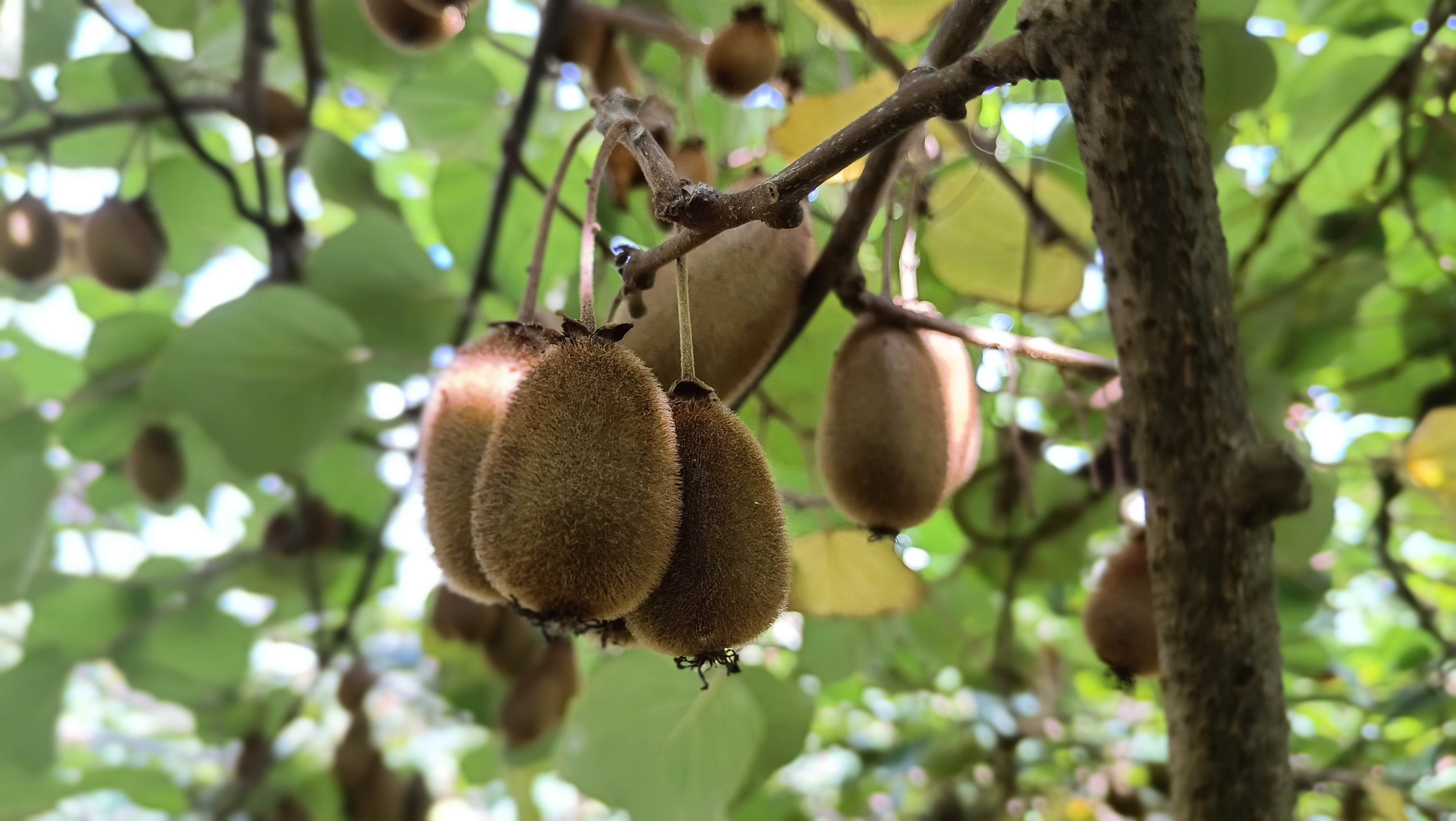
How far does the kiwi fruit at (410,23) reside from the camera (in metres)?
0.84

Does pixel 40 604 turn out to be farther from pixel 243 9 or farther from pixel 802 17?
pixel 802 17

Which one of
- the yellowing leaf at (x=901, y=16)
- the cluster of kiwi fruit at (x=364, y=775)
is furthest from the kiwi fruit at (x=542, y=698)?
the yellowing leaf at (x=901, y=16)

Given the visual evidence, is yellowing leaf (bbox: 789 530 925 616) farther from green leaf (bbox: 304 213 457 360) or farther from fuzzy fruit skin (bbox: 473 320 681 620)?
green leaf (bbox: 304 213 457 360)

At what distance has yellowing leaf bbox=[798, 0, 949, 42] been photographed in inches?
24.1

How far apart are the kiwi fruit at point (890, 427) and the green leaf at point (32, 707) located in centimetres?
126

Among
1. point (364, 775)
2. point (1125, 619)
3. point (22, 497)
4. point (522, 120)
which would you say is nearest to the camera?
point (1125, 619)

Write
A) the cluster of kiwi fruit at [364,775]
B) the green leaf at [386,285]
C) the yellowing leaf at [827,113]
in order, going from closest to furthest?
the yellowing leaf at [827,113], the green leaf at [386,285], the cluster of kiwi fruit at [364,775]

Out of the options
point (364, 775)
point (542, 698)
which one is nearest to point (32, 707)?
point (364, 775)

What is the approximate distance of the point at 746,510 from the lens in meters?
0.45

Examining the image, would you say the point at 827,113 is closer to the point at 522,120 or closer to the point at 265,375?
the point at 522,120

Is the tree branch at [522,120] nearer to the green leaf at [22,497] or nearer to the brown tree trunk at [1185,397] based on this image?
the brown tree trunk at [1185,397]

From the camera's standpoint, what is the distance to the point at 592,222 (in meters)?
0.50

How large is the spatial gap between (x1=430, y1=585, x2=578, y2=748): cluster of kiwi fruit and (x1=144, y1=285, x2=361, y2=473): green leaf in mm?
245

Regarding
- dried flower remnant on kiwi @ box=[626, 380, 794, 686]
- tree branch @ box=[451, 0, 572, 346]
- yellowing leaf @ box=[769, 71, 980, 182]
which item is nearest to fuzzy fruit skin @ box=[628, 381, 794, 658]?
dried flower remnant on kiwi @ box=[626, 380, 794, 686]
